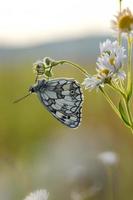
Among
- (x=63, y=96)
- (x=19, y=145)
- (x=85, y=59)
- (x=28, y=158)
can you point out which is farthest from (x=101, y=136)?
(x=85, y=59)

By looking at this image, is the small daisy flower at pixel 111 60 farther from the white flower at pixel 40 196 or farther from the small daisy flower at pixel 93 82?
the white flower at pixel 40 196

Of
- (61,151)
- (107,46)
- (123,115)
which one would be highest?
(107,46)

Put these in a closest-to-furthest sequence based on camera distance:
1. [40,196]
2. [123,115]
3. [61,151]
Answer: [123,115] < [40,196] < [61,151]

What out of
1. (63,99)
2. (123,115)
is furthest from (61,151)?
(123,115)

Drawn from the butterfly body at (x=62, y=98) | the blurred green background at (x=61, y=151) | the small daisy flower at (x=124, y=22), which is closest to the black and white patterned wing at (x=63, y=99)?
the butterfly body at (x=62, y=98)

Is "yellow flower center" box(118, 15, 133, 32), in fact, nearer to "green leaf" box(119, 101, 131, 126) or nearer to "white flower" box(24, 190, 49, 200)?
"green leaf" box(119, 101, 131, 126)

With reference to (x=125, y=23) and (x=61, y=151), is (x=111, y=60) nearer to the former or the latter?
(x=125, y=23)

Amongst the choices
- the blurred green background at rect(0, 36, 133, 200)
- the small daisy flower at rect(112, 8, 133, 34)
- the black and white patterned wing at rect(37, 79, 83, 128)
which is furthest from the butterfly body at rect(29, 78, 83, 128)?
the blurred green background at rect(0, 36, 133, 200)

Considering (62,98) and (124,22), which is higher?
(124,22)
